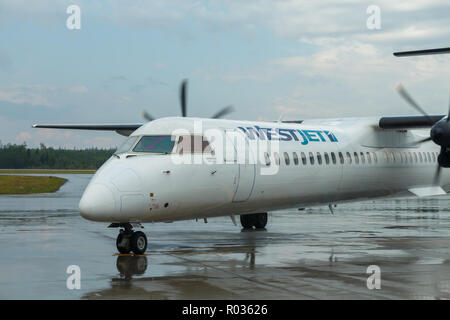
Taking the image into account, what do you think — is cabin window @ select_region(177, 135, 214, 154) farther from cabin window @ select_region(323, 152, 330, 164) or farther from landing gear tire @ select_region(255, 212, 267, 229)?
landing gear tire @ select_region(255, 212, 267, 229)

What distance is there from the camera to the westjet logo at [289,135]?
15383 millimetres

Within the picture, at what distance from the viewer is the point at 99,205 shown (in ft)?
38.5

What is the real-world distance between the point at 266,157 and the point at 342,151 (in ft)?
11.8

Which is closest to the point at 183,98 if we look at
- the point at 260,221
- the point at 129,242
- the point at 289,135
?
the point at 289,135

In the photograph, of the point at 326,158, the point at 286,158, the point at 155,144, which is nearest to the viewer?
the point at 155,144

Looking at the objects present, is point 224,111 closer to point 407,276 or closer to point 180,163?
point 180,163

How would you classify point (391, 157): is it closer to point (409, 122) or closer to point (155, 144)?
point (409, 122)

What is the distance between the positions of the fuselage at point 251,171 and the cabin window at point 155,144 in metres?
0.09

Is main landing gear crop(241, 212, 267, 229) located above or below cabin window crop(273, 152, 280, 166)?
below

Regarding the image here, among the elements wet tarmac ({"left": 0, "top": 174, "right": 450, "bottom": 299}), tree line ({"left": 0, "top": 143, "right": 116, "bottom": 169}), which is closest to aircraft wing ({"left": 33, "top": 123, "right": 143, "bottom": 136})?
wet tarmac ({"left": 0, "top": 174, "right": 450, "bottom": 299})

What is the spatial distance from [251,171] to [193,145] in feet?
5.71

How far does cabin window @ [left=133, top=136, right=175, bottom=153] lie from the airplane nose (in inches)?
59.5

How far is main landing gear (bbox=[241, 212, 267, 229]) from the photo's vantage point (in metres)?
19.5
